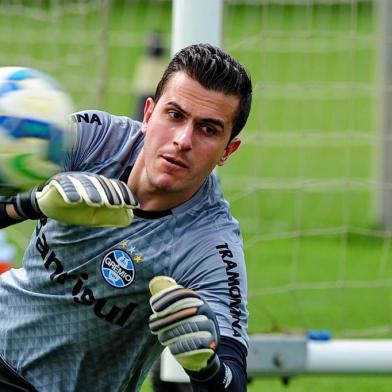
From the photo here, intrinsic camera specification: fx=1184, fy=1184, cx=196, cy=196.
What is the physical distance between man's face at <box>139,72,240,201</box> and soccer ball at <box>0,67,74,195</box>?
32 cm

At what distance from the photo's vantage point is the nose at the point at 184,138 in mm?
3848

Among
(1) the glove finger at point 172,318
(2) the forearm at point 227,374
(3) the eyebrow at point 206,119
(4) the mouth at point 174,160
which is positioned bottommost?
(2) the forearm at point 227,374

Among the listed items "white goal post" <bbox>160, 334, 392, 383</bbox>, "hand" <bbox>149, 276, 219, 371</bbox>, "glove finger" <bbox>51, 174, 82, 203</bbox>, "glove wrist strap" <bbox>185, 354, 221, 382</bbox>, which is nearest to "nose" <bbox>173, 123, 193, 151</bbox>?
"glove finger" <bbox>51, 174, 82, 203</bbox>

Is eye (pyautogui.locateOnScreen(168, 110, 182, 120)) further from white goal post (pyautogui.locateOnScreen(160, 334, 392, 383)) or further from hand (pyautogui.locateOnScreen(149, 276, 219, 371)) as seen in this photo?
white goal post (pyautogui.locateOnScreen(160, 334, 392, 383))

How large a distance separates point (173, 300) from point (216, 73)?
0.90 m

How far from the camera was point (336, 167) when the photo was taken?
502 inches

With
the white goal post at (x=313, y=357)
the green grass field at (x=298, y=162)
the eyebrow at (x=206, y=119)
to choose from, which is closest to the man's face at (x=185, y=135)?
the eyebrow at (x=206, y=119)

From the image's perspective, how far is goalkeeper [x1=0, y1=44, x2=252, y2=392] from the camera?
3857mm

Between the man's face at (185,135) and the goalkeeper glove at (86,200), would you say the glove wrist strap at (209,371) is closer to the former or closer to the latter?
the goalkeeper glove at (86,200)

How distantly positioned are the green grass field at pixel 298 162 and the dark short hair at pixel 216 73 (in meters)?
1.63

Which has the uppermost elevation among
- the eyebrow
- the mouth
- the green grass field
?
the eyebrow

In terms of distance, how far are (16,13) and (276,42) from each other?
538 centimetres

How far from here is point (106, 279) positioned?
3.99 meters

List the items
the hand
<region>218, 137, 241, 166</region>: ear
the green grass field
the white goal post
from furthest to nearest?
the green grass field
the white goal post
<region>218, 137, 241, 166</region>: ear
the hand
